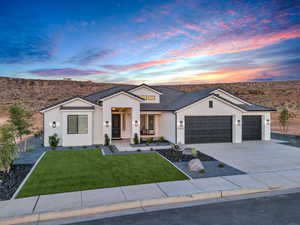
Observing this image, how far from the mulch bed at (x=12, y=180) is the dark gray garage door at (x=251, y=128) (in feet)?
53.2

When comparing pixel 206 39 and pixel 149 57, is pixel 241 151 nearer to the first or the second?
pixel 206 39

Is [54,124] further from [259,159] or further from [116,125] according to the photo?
[259,159]

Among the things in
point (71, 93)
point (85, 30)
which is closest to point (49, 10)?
point (85, 30)

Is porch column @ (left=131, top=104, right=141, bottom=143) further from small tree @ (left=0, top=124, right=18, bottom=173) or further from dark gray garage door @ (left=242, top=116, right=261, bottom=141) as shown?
dark gray garage door @ (left=242, top=116, right=261, bottom=141)

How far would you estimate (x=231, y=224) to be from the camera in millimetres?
4500

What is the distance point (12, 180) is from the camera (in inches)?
293

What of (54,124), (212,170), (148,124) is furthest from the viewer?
(148,124)

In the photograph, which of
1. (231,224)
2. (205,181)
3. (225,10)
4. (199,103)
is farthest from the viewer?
(199,103)

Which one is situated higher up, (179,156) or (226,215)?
(179,156)

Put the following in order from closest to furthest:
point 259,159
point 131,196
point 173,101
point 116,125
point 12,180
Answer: point 131,196 < point 12,180 < point 259,159 < point 116,125 < point 173,101

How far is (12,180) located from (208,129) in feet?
43.5

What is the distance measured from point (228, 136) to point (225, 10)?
9940 millimetres

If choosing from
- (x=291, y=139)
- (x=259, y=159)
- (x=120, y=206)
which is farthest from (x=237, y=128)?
(x=120, y=206)

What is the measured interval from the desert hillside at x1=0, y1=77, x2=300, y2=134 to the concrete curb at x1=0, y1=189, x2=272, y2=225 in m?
43.9
